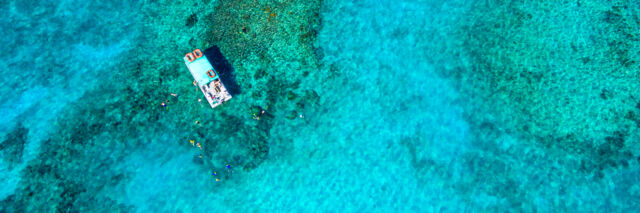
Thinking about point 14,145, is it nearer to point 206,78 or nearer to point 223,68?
point 206,78

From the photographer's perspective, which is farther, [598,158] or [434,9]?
[434,9]

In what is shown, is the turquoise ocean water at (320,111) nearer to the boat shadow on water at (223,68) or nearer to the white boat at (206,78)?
the boat shadow on water at (223,68)

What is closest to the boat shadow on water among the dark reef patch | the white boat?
the white boat

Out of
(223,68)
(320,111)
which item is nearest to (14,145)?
(223,68)

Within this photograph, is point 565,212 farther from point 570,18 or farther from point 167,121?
point 167,121

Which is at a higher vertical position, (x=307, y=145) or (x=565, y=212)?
(x=307, y=145)

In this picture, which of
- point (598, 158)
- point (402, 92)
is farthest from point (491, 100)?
point (598, 158)

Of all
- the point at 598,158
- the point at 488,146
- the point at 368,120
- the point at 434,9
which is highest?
the point at 434,9
